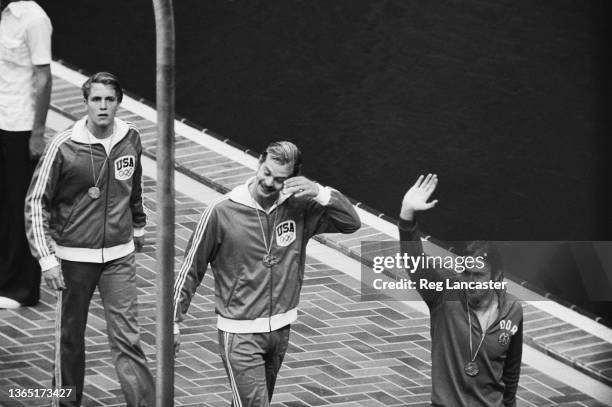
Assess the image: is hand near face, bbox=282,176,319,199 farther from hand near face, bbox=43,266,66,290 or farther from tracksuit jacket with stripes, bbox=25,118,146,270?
hand near face, bbox=43,266,66,290

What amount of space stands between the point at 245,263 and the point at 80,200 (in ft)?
3.68

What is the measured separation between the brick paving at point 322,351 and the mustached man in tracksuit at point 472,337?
159 cm

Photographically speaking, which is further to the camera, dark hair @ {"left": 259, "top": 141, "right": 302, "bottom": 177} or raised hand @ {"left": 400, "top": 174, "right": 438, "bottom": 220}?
dark hair @ {"left": 259, "top": 141, "right": 302, "bottom": 177}

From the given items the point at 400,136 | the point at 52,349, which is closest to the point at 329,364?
the point at 52,349

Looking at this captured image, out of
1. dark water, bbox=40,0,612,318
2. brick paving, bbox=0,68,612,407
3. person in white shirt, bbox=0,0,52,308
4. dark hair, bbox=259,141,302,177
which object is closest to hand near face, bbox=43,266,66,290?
brick paving, bbox=0,68,612,407

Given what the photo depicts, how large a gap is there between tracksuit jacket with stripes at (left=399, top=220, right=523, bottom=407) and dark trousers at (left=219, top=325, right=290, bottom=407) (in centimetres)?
90

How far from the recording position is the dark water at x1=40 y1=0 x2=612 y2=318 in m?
14.3

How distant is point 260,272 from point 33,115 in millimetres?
2656

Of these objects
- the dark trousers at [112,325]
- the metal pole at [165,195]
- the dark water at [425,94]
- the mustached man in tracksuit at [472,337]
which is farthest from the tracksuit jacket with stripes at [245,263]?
the dark water at [425,94]

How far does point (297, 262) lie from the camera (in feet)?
33.0

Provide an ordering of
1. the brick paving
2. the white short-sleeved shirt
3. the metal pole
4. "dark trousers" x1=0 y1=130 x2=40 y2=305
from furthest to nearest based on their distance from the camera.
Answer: "dark trousers" x1=0 y1=130 x2=40 y2=305, the white short-sleeved shirt, the brick paving, the metal pole

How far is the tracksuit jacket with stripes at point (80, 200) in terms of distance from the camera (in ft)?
33.6

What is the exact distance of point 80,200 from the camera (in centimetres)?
1042

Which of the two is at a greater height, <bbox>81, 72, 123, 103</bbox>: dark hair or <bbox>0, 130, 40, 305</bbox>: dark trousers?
<bbox>81, 72, 123, 103</bbox>: dark hair
